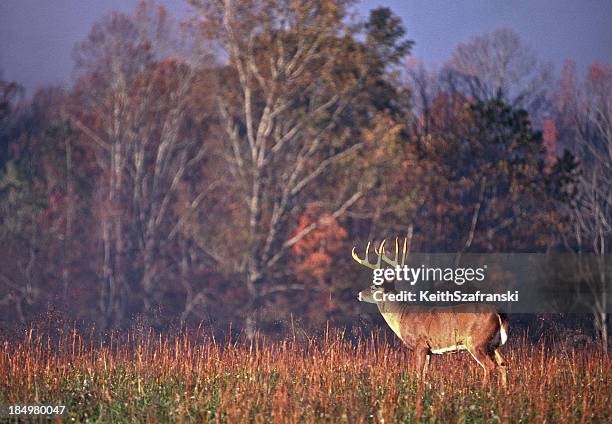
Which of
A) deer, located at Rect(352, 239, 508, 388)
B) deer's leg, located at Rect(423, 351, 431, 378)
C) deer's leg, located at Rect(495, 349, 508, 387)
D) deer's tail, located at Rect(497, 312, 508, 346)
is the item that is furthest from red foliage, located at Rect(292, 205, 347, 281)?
deer's leg, located at Rect(495, 349, 508, 387)

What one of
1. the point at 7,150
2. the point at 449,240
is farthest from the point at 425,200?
the point at 7,150

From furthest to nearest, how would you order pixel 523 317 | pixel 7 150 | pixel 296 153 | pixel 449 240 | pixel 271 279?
pixel 7 150
pixel 296 153
pixel 271 279
pixel 449 240
pixel 523 317

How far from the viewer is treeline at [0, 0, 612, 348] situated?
74.1ft

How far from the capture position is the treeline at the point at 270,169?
74.1 feet

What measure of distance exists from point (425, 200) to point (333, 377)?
14363 mm

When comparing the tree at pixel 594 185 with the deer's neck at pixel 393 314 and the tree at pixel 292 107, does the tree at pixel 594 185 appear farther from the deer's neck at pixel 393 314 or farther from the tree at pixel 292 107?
the deer's neck at pixel 393 314

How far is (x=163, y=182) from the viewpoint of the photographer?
28828mm

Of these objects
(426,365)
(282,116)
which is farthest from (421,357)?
(282,116)

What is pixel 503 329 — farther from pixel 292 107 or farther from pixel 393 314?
pixel 292 107

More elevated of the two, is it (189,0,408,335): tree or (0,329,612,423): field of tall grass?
(189,0,408,335): tree

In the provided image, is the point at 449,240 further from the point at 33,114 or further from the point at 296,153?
the point at 33,114

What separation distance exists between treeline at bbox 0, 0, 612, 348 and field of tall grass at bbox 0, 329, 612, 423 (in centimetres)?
1069

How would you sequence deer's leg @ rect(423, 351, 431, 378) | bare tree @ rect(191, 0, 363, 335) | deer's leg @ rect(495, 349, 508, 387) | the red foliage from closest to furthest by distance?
deer's leg @ rect(495, 349, 508, 387), deer's leg @ rect(423, 351, 431, 378), the red foliage, bare tree @ rect(191, 0, 363, 335)

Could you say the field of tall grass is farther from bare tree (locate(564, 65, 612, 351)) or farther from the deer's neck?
bare tree (locate(564, 65, 612, 351))
